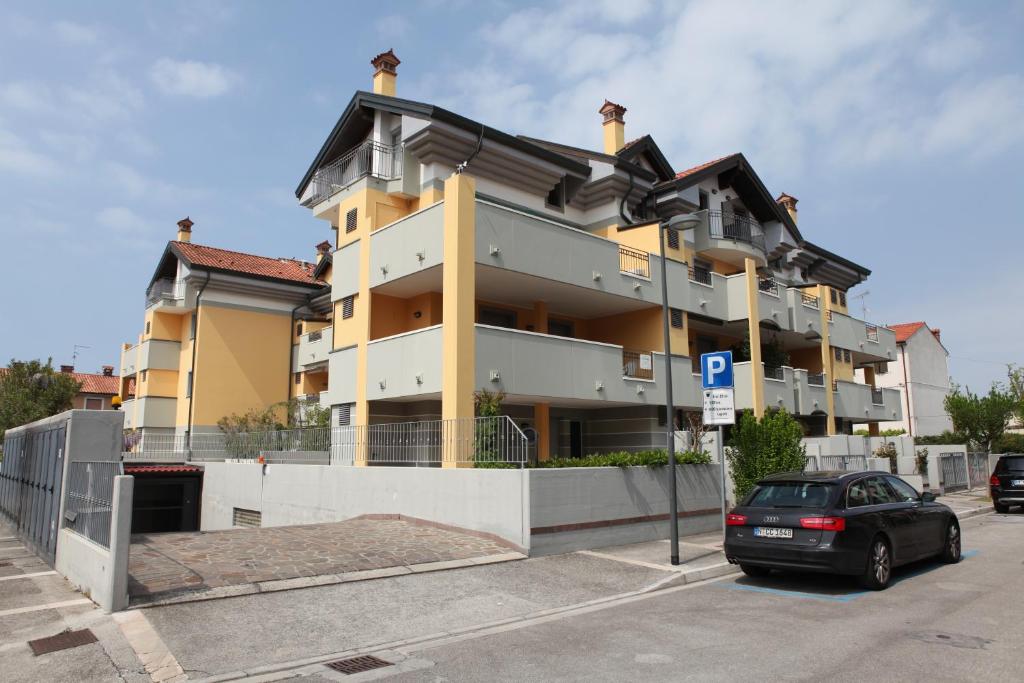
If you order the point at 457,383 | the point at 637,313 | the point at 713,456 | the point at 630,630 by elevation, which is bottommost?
the point at 630,630

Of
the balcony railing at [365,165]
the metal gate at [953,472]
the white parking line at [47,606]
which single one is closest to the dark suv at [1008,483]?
the metal gate at [953,472]

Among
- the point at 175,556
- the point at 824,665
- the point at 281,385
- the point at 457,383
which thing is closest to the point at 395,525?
the point at 457,383

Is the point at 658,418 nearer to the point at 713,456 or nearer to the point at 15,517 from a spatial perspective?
the point at 713,456

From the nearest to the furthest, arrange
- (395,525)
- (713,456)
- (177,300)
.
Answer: (395,525) → (713,456) → (177,300)

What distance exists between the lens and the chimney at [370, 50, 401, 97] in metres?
24.0

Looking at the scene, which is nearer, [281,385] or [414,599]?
[414,599]

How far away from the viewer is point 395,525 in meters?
14.3

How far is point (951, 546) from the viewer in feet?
38.5

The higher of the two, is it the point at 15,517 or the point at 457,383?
the point at 457,383

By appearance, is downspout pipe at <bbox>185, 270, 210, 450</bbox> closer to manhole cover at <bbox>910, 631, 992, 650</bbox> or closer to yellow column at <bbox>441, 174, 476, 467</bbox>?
yellow column at <bbox>441, 174, 476, 467</bbox>

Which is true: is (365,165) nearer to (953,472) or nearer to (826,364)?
(826,364)

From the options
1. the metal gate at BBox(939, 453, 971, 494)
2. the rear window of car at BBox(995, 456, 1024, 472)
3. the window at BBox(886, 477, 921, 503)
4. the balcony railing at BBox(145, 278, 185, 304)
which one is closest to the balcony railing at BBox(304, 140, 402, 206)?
the balcony railing at BBox(145, 278, 185, 304)

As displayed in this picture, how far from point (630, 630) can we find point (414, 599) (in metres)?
2.98

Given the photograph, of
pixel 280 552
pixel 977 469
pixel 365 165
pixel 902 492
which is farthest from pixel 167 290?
pixel 977 469
